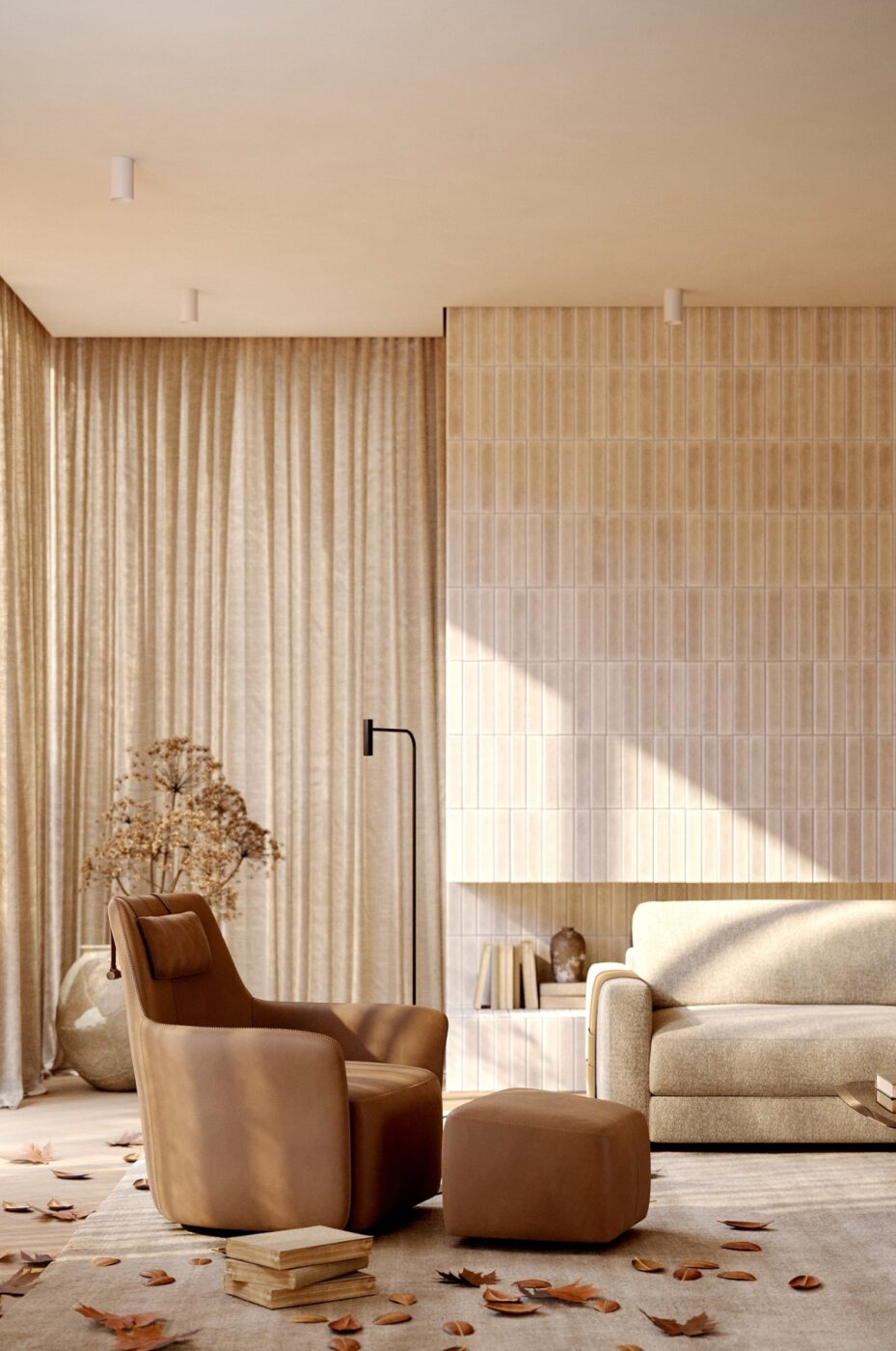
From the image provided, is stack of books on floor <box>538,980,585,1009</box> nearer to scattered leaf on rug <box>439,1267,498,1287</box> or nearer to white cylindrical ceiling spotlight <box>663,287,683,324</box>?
scattered leaf on rug <box>439,1267,498,1287</box>

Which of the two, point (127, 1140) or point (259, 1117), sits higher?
point (259, 1117)

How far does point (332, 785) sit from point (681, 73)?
3.51m

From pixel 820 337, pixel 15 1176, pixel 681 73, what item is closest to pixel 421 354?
pixel 820 337

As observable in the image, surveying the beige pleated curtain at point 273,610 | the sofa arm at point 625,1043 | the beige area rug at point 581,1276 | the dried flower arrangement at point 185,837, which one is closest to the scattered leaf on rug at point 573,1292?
the beige area rug at point 581,1276

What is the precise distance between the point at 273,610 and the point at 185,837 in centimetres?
107

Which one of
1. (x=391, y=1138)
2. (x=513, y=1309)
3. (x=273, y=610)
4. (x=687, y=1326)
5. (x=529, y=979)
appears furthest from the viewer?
(x=273, y=610)

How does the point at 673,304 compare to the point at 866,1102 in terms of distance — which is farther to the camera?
the point at 673,304

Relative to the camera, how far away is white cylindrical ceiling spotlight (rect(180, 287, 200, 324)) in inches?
231

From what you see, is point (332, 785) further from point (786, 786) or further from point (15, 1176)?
point (15, 1176)

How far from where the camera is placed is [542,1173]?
373cm

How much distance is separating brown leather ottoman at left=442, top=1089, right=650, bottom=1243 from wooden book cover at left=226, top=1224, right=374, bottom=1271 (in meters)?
0.38

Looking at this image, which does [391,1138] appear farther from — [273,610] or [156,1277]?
[273,610]

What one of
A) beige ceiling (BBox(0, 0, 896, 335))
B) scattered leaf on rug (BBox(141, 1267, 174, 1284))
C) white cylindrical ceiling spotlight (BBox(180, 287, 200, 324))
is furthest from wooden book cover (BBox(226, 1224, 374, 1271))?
white cylindrical ceiling spotlight (BBox(180, 287, 200, 324))

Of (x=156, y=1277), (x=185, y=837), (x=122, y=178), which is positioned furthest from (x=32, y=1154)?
(x=122, y=178)
